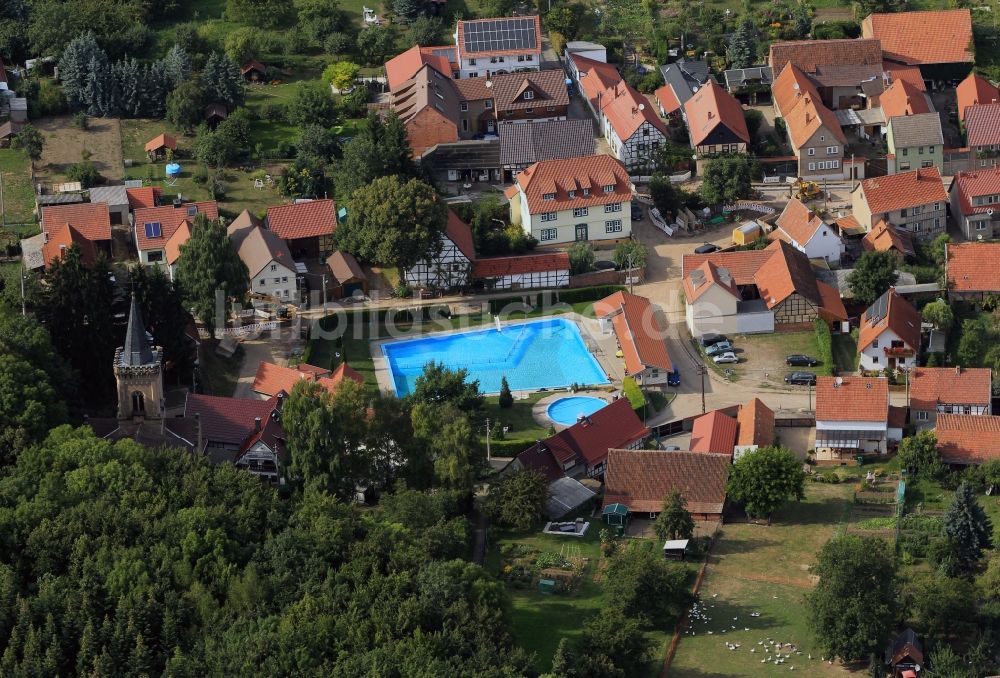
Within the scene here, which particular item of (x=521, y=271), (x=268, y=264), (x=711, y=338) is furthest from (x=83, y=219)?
(x=711, y=338)

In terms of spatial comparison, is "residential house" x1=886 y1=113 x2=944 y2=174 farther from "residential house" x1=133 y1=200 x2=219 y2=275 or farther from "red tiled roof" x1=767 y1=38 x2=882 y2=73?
"residential house" x1=133 y1=200 x2=219 y2=275

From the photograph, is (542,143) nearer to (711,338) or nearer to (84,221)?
(711,338)

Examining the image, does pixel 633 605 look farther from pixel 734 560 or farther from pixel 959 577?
pixel 959 577

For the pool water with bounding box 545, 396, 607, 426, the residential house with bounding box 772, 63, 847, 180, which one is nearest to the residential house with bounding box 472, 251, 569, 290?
the pool water with bounding box 545, 396, 607, 426

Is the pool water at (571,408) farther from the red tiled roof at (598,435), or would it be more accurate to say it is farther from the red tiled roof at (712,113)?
the red tiled roof at (712,113)

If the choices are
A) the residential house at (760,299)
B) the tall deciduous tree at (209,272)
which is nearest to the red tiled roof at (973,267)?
the residential house at (760,299)
